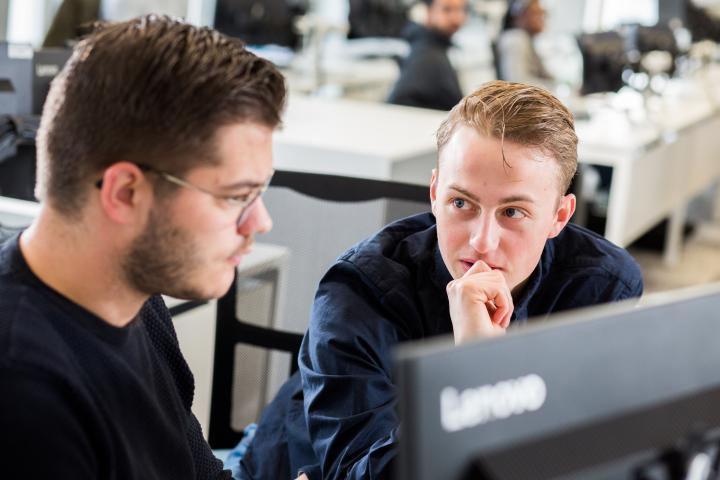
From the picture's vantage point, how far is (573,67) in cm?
691

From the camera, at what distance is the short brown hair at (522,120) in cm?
135

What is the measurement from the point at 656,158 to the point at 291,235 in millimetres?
2906

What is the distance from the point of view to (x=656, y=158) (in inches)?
168

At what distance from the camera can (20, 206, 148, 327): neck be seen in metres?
0.94

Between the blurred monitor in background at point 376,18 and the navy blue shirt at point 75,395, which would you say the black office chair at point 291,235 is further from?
the blurred monitor in background at point 376,18

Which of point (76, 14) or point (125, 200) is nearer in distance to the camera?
point (125, 200)

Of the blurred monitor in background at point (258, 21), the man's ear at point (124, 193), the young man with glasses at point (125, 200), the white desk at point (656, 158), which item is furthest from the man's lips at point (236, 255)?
the blurred monitor in background at point (258, 21)

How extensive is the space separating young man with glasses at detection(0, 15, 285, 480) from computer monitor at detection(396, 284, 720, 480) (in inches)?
16.3

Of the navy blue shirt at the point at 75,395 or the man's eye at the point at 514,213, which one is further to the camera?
the man's eye at the point at 514,213

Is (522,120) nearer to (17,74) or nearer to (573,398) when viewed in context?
(573,398)

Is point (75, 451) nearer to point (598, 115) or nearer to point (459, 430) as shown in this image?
point (459, 430)

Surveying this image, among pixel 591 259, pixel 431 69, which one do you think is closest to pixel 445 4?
→ pixel 431 69

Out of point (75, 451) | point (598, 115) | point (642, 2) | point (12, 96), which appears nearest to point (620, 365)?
point (75, 451)

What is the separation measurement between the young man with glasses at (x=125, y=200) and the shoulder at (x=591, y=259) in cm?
66
